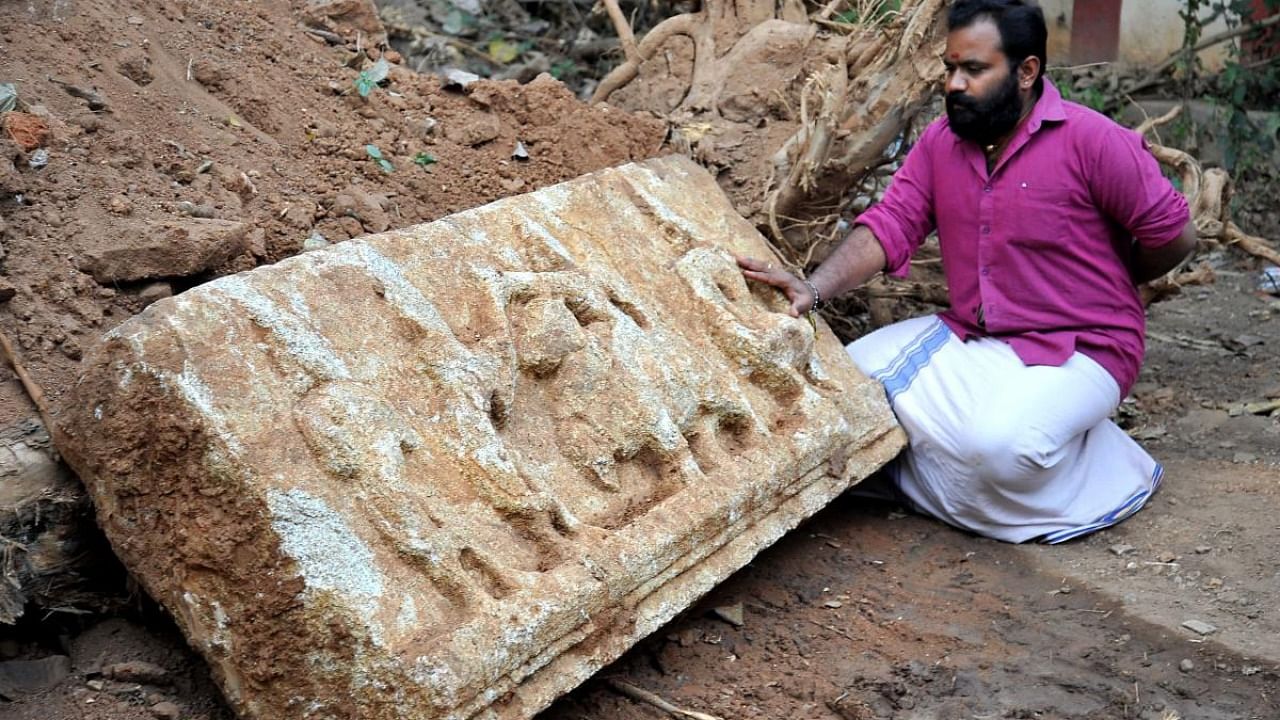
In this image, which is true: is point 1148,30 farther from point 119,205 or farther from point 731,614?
point 119,205

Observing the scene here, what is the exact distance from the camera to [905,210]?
4.25 meters

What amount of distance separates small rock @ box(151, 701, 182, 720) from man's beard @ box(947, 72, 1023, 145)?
2.63 metres

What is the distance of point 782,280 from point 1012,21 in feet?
3.21

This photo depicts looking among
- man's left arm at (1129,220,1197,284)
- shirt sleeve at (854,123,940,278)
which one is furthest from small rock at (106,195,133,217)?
man's left arm at (1129,220,1197,284)

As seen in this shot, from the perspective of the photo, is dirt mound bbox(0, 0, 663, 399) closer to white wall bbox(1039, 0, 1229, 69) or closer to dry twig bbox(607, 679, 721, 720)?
dry twig bbox(607, 679, 721, 720)

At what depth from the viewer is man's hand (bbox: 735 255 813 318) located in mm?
3926

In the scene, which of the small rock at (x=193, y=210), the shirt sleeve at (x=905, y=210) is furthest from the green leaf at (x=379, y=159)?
the shirt sleeve at (x=905, y=210)

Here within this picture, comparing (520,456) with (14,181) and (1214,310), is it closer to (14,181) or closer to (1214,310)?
(14,181)

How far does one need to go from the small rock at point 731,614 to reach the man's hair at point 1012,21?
1.73m

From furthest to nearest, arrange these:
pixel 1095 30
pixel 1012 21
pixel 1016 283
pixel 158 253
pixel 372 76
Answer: pixel 1095 30, pixel 372 76, pixel 1016 283, pixel 1012 21, pixel 158 253

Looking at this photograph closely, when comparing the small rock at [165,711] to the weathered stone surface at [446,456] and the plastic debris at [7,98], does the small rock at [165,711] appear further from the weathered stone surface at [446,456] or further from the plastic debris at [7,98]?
the plastic debris at [7,98]

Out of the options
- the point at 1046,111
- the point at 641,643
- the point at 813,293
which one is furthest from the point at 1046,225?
the point at 641,643

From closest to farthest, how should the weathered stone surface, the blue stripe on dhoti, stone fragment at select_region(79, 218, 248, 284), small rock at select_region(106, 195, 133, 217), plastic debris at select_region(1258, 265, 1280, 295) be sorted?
the weathered stone surface, stone fragment at select_region(79, 218, 248, 284), small rock at select_region(106, 195, 133, 217), the blue stripe on dhoti, plastic debris at select_region(1258, 265, 1280, 295)

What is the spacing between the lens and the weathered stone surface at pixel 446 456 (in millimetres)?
2572
